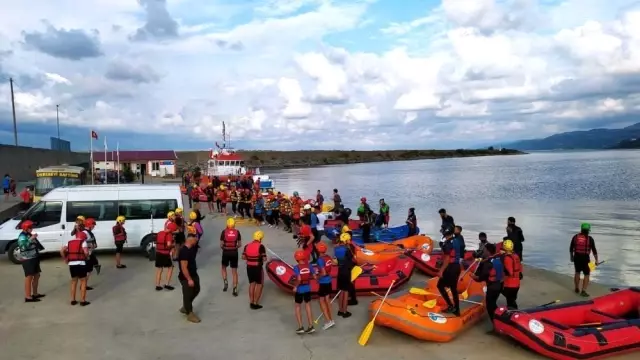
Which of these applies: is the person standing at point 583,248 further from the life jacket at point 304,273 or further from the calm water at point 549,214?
the life jacket at point 304,273

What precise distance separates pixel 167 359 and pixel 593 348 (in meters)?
6.75

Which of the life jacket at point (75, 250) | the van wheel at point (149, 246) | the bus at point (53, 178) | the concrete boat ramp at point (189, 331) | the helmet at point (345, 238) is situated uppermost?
the bus at point (53, 178)

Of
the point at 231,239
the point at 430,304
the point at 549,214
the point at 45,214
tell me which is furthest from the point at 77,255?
the point at 549,214

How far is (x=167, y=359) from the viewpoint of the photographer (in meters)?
8.23

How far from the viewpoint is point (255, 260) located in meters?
10.3

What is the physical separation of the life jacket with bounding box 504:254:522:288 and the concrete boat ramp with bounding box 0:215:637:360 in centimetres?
101

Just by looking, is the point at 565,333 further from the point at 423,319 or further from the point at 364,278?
the point at 364,278

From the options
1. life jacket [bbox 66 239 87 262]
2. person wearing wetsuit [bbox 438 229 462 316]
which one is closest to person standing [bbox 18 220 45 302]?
life jacket [bbox 66 239 87 262]

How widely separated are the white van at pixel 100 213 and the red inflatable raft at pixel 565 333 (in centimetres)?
1029

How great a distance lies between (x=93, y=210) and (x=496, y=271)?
11129mm

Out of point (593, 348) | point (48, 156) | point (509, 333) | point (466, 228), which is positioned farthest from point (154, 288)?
point (48, 156)

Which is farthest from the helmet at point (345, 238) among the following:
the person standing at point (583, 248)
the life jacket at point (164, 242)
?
the person standing at point (583, 248)

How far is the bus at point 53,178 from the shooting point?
81.6ft

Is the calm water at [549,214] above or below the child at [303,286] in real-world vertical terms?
below
